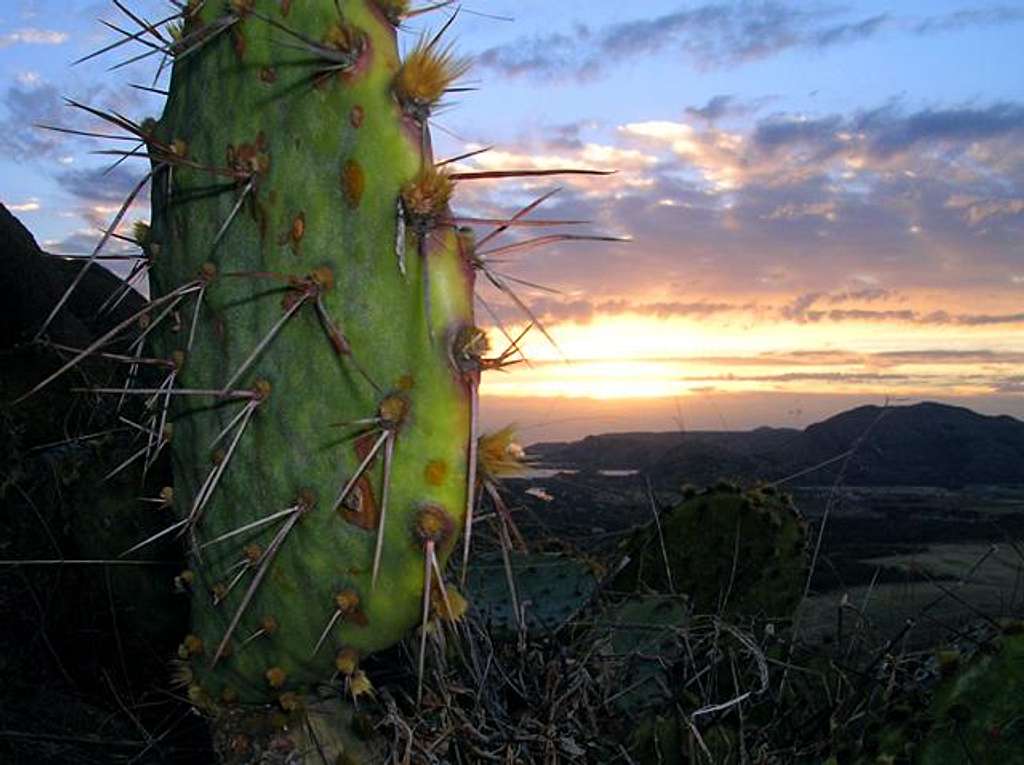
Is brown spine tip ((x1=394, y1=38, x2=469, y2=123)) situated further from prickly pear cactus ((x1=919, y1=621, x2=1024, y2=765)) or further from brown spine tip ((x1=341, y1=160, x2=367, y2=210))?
prickly pear cactus ((x1=919, y1=621, x2=1024, y2=765))

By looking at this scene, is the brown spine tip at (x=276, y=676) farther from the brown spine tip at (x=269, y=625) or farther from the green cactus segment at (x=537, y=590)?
the green cactus segment at (x=537, y=590)

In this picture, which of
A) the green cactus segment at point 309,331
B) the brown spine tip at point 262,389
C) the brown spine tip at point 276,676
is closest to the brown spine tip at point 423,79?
the green cactus segment at point 309,331

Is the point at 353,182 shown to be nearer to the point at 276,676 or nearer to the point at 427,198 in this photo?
the point at 427,198

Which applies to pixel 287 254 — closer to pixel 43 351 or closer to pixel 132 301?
pixel 43 351

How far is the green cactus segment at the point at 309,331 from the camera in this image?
4.74 feet

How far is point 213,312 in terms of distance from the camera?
5.48 ft

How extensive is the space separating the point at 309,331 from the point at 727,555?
1739 mm

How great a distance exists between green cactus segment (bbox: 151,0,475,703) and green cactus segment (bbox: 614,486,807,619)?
139 centimetres

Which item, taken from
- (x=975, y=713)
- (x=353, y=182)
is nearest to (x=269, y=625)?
(x=353, y=182)

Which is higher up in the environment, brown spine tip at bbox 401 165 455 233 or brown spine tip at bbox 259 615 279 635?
brown spine tip at bbox 401 165 455 233

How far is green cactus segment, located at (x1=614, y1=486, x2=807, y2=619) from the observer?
2.90 m

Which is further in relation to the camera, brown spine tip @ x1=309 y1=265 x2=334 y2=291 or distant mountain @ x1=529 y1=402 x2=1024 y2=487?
distant mountain @ x1=529 y1=402 x2=1024 y2=487

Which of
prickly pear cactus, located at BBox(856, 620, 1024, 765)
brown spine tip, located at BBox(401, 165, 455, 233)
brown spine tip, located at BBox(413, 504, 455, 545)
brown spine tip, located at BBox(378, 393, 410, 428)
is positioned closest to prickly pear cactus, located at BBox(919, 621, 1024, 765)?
prickly pear cactus, located at BBox(856, 620, 1024, 765)

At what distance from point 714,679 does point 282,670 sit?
90 centimetres
